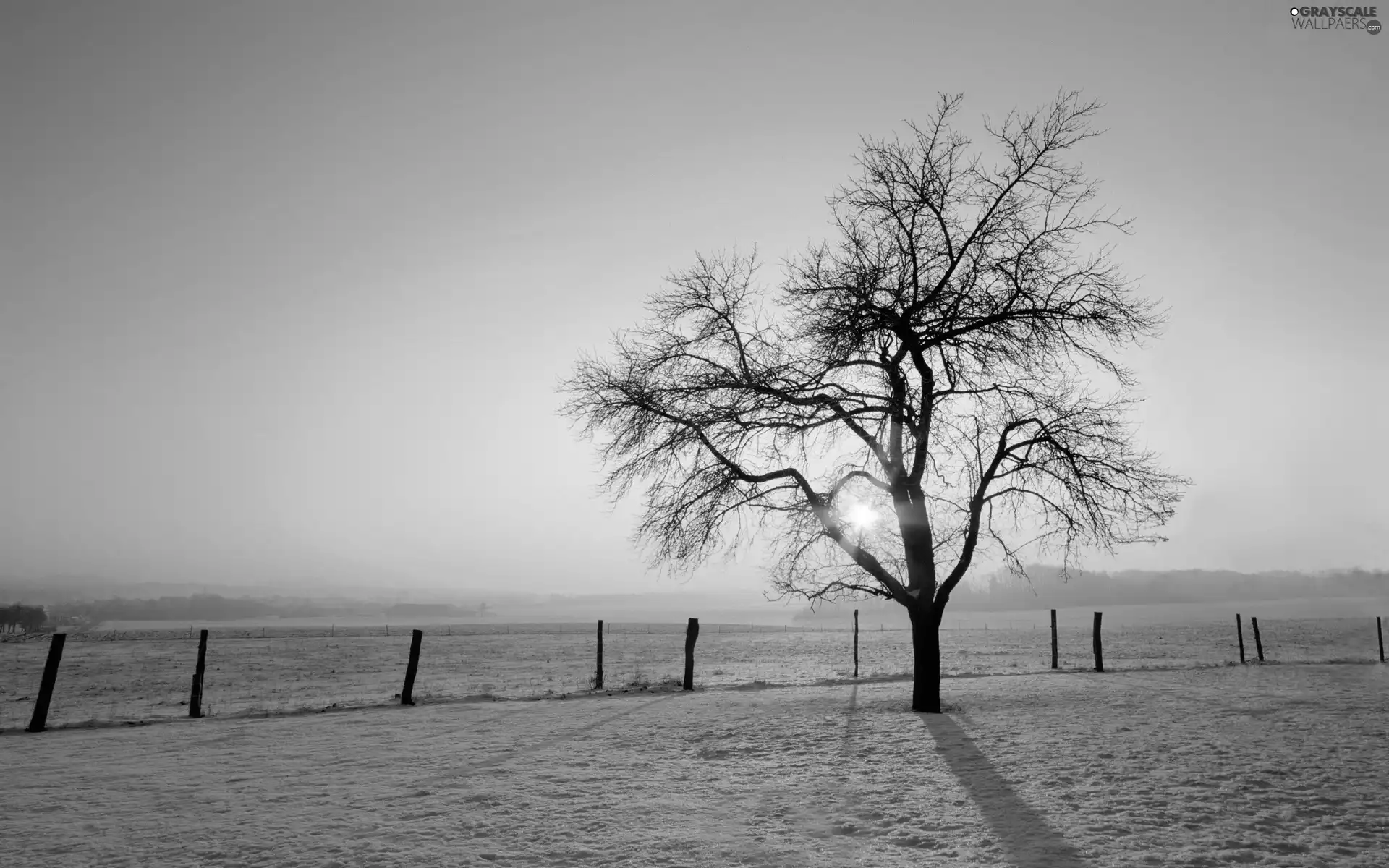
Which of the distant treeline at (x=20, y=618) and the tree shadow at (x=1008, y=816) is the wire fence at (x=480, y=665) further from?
the distant treeline at (x=20, y=618)

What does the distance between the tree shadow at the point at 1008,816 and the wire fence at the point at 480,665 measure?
10.4 meters

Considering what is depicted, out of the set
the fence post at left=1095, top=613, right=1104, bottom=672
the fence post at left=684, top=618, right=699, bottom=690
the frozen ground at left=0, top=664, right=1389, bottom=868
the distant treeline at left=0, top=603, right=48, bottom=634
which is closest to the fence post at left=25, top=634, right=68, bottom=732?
the frozen ground at left=0, top=664, right=1389, bottom=868

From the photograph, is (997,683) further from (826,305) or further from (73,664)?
(73,664)

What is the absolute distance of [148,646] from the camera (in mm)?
48594

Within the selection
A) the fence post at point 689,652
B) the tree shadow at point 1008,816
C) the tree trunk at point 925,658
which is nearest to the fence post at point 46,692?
the fence post at point 689,652

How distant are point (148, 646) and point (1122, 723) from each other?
190 ft

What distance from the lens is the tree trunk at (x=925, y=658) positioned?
13.7 metres

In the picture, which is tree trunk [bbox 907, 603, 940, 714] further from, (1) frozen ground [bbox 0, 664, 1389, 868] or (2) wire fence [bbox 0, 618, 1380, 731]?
(2) wire fence [bbox 0, 618, 1380, 731]

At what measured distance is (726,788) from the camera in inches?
314

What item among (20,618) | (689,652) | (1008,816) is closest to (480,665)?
(689,652)

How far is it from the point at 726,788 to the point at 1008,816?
113 inches

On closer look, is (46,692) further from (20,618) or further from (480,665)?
(20,618)

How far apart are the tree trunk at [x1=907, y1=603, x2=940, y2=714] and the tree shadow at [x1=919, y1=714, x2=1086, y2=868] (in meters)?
3.28

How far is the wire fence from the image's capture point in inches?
776
